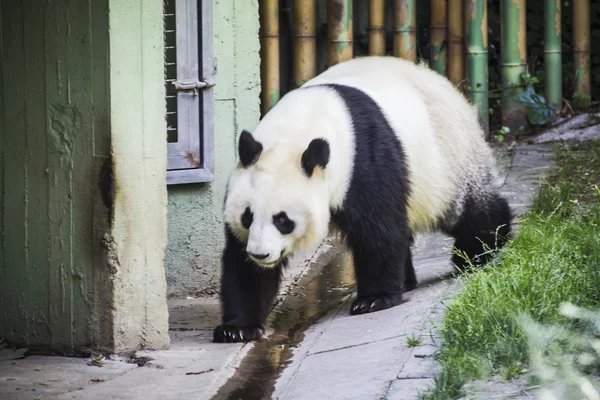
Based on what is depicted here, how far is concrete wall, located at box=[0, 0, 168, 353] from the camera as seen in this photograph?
4.47 m

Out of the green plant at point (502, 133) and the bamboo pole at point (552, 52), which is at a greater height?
the bamboo pole at point (552, 52)

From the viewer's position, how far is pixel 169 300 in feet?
19.4

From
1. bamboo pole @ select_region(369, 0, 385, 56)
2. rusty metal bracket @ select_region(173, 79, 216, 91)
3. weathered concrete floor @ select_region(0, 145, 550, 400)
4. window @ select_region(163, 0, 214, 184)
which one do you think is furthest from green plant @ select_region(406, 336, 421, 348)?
bamboo pole @ select_region(369, 0, 385, 56)

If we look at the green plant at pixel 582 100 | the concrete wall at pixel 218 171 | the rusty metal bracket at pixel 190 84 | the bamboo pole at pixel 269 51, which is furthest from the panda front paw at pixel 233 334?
the green plant at pixel 582 100

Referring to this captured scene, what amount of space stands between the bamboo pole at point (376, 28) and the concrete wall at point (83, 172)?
3.76m

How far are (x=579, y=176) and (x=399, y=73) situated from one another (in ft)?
6.70

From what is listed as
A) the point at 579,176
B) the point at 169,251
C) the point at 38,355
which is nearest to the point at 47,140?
the point at 38,355

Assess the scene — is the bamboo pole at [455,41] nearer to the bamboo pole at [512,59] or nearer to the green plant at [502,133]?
the bamboo pole at [512,59]

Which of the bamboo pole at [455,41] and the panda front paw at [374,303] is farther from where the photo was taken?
the bamboo pole at [455,41]

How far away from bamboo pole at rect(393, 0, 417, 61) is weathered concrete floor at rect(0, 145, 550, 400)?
3.35 m

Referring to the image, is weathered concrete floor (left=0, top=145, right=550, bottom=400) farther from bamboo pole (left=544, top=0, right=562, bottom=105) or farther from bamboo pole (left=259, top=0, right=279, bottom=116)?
bamboo pole (left=544, top=0, right=562, bottom=105)

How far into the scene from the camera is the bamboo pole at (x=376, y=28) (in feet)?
26.8

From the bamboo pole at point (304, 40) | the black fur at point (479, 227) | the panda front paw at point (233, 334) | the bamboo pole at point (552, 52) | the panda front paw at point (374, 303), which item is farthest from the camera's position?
the bamboo pole at point (552, 52)

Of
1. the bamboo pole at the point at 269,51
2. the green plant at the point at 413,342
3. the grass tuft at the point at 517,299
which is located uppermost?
the bamboo pole at the point at 269,51
